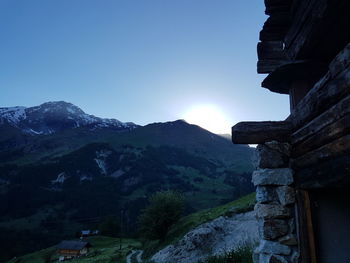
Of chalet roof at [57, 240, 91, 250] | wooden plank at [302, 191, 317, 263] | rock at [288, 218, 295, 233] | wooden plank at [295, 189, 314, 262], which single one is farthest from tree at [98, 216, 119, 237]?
wooden plank at [302, 191, 317, 263]

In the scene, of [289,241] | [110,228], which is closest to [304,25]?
[289,241]

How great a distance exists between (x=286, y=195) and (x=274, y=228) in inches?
23.0

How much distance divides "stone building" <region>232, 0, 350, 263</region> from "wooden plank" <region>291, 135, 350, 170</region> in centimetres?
1

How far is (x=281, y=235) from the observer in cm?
477

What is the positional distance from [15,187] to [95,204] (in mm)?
63559

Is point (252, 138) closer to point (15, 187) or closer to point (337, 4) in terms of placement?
point (337, 4)

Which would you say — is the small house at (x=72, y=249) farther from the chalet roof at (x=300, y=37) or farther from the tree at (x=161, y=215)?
the chalet roof at (x=300, y=37)

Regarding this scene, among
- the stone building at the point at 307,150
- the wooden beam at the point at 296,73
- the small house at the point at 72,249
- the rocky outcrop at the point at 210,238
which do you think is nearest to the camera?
the stone building at the point at 307,150

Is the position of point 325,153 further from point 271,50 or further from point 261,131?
point 271,50

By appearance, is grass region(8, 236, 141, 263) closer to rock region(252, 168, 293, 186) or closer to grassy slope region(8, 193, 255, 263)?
grassy slope region(8, 193, 255, 263)

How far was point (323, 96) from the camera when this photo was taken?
3801 mm

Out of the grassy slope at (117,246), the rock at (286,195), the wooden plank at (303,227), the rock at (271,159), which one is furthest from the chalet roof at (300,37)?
the grassy slope at (117,246)

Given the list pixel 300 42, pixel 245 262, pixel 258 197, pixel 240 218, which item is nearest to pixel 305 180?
pixel 258 197

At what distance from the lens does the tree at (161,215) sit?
40750mm
